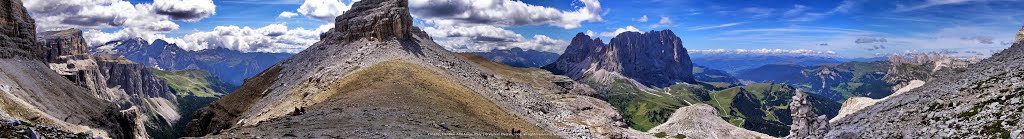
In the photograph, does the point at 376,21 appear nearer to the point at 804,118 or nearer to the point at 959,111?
the point at 804,118

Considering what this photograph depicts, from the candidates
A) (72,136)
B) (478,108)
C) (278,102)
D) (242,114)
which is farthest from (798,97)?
(242,114)

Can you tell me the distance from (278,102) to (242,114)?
7331mm

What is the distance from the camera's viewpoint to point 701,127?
414 feet

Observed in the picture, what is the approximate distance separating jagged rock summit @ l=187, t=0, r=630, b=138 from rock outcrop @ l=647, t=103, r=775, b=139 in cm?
3025

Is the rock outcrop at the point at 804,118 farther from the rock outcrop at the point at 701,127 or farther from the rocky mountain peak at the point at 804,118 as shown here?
the rock outcrop at the point at 701,127

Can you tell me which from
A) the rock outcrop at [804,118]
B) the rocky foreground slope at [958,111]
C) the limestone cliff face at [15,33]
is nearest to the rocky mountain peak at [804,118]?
the rock outcrop at [804,118]

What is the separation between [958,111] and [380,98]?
165 feet

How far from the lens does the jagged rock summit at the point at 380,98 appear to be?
53.2m

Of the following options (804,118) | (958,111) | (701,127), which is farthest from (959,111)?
(701,127)

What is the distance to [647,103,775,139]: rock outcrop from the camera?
397 feet

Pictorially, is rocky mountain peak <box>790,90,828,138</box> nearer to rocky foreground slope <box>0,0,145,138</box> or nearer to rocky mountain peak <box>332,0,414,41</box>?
rocky foreground slope <box>0,0,145,138</box>

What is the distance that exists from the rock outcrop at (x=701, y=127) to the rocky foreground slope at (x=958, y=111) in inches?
2638

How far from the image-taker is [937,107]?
1634 inches

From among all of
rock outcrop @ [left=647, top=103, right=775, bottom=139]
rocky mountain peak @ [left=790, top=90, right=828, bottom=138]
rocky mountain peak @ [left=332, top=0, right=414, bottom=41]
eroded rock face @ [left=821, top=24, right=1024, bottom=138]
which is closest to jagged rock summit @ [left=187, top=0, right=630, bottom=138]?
rocky mountain peak @ [left=332, top=0, right=414, bottom=41]
